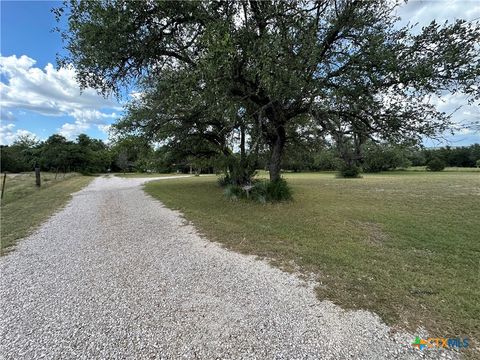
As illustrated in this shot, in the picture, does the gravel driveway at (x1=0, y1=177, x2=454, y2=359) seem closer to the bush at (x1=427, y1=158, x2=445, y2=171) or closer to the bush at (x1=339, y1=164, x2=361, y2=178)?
the bush at (x1=339, y1=164, x2=361, y2=178)

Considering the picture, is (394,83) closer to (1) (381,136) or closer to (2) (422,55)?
(2) (422,55)

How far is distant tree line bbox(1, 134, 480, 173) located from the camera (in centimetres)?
804

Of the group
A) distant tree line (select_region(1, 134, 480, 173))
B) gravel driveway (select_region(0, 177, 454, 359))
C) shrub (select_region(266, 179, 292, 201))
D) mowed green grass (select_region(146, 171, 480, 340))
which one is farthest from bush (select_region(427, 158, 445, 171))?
gravel driveway (select_region(0, 177, 454, 359))

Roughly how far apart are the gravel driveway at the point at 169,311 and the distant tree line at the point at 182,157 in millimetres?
5190

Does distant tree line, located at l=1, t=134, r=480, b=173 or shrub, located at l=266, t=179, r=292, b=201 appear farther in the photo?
shrub, located at l=266, t=179, r=292, b=201

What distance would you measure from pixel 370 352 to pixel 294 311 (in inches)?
30.2

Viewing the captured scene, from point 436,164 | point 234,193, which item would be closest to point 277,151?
point 234,193

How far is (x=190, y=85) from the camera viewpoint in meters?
6.60

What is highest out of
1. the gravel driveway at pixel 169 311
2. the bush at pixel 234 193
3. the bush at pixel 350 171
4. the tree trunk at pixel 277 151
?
the tree trunk at pixel 277 151

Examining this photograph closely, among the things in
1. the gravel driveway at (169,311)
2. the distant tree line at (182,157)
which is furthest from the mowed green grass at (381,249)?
the distant tree line at (182,157)

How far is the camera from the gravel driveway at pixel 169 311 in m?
2.08

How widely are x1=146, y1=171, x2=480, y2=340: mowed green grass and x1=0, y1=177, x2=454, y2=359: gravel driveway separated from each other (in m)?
0.39

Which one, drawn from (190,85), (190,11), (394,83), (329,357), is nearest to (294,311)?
(329,357)

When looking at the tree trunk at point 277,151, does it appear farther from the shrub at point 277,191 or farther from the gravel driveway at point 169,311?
the gravel driveway at point 169,311
